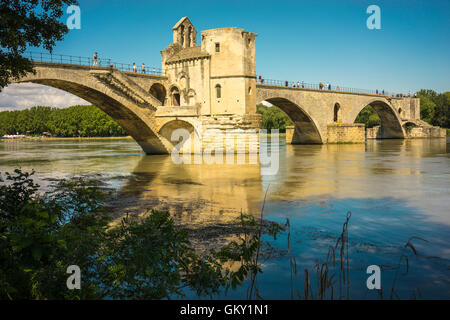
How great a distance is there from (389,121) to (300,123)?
22161 mm

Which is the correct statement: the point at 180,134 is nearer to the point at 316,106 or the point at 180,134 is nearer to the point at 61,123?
the point at 316,106

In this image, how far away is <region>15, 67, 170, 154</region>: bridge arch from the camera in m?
22.9

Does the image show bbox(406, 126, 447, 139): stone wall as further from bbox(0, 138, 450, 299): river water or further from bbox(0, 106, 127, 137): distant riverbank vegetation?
bbox(0, 106, 127, 137): distant riverbank vegetation

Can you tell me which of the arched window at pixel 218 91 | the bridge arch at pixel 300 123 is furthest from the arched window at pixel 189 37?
the bridge arch at pixel 300 123

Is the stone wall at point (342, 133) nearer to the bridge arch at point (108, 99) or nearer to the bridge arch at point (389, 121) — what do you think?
the bridge arch at point (389, 121)

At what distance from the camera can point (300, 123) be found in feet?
158

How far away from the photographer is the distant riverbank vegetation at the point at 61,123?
88.7m

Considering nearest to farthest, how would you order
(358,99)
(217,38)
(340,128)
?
(217,38) < (340,128) < (358,99)

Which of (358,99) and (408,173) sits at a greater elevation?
(358,99)

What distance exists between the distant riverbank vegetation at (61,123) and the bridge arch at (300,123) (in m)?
50.1

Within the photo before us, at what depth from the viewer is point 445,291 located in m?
4.91
